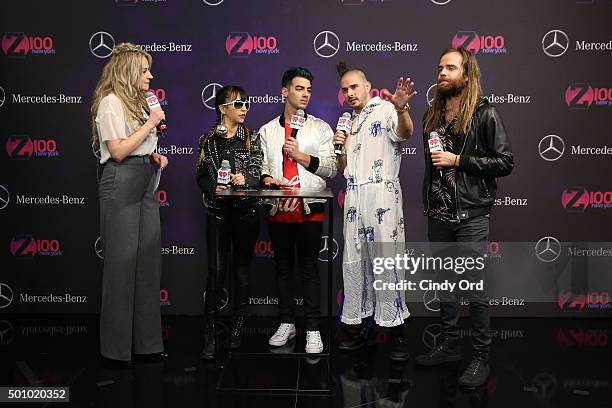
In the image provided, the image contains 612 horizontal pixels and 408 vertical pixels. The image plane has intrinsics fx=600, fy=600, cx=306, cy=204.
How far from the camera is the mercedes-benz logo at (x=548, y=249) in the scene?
454 cm

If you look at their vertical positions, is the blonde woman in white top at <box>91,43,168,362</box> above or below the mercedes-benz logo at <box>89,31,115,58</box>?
below

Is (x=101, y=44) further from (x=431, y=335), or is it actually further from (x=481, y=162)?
(x=431, y=335)

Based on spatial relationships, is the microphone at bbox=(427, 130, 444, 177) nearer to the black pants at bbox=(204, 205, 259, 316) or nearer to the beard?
the beard

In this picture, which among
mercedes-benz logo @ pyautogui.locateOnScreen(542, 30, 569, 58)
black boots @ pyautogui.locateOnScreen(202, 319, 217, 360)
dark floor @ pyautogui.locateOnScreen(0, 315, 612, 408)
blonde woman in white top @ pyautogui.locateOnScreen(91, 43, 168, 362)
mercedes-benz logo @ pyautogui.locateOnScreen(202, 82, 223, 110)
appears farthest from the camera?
mercedes-benz logo @ pyautogui.locateOnScreen(202, 82, 223, 110)

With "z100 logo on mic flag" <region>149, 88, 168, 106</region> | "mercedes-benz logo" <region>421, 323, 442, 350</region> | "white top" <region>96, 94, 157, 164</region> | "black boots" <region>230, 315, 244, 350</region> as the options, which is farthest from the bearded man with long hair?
"z100 logo on mic flag" <region>149, 88, 168, 106</region>

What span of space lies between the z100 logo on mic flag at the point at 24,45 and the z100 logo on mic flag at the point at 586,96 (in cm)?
390

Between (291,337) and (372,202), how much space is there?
1.13 metres

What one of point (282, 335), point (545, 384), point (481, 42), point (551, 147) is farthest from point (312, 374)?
point (481, 42)

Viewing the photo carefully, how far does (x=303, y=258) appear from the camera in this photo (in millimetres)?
3770

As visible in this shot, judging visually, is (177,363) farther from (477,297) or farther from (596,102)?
(596,102)

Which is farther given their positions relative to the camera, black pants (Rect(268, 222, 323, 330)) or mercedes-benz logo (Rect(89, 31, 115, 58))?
mercedes-benz logo (Rect(89, 31, 115, 58))

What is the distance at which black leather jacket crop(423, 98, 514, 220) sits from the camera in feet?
10.4

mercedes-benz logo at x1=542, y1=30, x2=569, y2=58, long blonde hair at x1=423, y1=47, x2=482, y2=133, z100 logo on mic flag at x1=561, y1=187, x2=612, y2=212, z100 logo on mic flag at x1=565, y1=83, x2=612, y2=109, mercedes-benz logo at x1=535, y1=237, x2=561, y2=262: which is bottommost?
mercedes-benz logo at x1=535, y1=237, x2=561, y2=262

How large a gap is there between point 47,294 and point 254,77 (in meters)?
2.32
